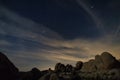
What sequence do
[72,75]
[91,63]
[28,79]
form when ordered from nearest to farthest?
[72,75], [28,79], [91,63]

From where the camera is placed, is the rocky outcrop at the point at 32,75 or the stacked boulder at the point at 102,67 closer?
the stacked boulder at the point at 102,67

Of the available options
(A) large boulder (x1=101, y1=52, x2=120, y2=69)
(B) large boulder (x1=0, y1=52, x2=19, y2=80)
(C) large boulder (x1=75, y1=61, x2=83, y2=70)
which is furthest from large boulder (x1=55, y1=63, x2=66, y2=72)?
(A) large boulder (x1=101, y1=52, x2=120, y2=69)

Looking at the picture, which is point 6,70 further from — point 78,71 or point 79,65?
point 78,71

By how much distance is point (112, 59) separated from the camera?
163 meters

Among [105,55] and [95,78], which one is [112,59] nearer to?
[105,55]

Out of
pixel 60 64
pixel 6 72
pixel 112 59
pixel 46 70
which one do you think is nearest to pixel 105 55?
pixel 112 59

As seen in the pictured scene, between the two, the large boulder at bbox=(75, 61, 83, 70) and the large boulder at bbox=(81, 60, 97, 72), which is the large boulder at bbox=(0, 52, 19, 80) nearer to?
the large boulder at bbox=(75, 61, 83, 70)

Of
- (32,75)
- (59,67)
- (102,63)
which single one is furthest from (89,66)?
(32,75)

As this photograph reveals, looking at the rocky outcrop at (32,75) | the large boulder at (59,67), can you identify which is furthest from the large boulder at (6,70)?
the large boulder at (59,67)

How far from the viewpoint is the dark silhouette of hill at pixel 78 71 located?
145875mm

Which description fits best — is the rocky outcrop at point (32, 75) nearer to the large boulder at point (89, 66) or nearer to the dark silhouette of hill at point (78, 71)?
the dark silhouette of hill at point (78, 71)

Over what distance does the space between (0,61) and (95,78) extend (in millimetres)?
77199

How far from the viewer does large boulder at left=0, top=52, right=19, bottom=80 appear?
598 feet

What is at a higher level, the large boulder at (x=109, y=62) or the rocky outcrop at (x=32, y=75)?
the large boulder at (x=109, y=62)
